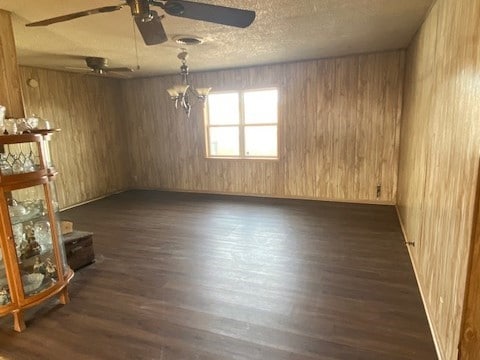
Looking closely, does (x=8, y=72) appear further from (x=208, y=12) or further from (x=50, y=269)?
(x=208, y=12)

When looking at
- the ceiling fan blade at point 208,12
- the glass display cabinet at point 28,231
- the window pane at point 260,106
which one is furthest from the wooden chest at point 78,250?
the window pane at point 260,106

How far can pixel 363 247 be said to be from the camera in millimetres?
3375

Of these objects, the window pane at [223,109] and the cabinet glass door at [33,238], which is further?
the window pane at [223,109]

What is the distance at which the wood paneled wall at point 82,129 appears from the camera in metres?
5.08

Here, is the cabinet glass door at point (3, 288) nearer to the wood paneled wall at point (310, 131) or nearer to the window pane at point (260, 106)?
the wood paneled wall at point (310, 131)

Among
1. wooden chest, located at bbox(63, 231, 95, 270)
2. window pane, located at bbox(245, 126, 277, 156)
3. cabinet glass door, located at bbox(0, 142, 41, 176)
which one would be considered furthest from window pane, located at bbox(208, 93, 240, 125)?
cabinet glass door, located at bbox(0, 142, 41, 176)

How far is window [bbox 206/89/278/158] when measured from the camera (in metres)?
5.56

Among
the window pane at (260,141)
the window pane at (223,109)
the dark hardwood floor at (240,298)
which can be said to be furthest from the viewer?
the window pane at (223,109)

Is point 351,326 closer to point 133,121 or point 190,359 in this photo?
point 190,359

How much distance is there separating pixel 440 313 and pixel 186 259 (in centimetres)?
A: 228

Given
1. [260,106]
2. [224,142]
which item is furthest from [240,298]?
[224,142]

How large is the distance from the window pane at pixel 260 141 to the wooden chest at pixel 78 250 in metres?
3.35

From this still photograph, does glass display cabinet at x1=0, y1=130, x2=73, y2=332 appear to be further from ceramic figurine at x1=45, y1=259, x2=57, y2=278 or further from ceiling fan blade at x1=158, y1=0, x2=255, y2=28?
ceiling fan blade at x1=158, y1=0, x2=255, y2=28

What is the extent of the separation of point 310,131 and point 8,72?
13.5ft
